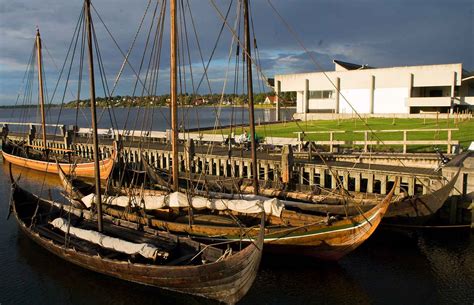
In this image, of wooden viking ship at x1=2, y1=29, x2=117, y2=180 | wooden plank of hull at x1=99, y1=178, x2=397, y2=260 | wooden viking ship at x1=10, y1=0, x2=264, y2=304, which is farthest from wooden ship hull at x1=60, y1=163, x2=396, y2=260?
wooden viking ship at x1=2, y1=29, x2=117, y2=180

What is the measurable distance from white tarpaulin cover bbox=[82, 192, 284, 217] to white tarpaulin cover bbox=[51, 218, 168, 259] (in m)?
3.04

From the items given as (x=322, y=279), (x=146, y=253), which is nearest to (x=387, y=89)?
(x=322, y=279)

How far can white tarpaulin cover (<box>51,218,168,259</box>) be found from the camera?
50.1 feet

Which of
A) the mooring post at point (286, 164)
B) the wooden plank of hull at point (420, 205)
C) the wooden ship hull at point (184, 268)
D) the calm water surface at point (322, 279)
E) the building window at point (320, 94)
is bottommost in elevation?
the calm water surface at point (322, 279)

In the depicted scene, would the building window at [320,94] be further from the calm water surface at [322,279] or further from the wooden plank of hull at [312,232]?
the wooden plank of hull at [312,232]

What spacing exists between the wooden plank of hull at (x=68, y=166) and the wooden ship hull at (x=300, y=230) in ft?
47.8

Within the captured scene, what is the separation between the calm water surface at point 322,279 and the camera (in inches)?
608

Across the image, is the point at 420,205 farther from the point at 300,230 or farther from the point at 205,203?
the point at 205,203

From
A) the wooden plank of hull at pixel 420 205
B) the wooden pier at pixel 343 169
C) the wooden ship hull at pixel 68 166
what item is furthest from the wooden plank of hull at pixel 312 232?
the wooden ship hull at pixel 68 166

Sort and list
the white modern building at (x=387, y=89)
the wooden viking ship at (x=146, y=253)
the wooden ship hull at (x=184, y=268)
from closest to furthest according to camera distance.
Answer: the wooden ship hull at (x=184, y=268) → the wooden viking ship at (x=146, y=253) → the white modern building at (x=387, y=89)

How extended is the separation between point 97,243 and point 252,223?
7029mm

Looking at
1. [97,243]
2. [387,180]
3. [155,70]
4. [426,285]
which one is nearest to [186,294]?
[97,243]

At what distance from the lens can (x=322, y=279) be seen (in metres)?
16.9

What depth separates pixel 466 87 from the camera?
72438 mm
